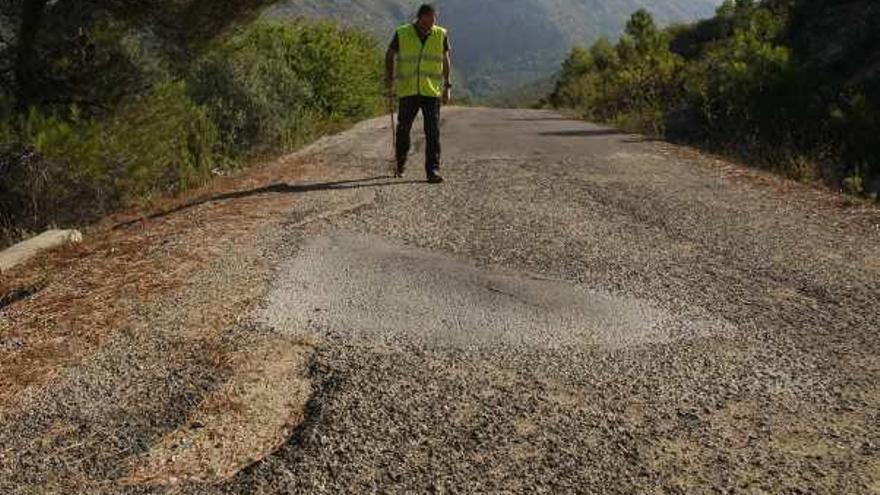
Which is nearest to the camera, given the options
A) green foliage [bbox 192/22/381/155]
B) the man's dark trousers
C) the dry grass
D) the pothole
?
the dry grass

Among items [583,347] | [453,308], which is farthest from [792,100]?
[583,347]

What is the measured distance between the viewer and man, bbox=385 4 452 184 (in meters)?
8.01

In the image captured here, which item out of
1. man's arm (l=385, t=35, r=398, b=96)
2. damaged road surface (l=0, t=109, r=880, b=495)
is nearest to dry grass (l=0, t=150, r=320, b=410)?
damaged road surface (l=0, t=109, r=880, b=495)

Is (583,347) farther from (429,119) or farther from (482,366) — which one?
(429,119)

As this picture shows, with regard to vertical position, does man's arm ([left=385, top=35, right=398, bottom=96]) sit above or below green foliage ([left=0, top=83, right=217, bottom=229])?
above

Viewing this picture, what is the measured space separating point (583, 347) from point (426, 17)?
5.17m

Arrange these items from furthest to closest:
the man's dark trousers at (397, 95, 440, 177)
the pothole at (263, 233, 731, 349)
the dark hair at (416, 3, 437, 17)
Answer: the man's dark trousers at (397, 95, 440, 177)
the dark hair at (416, 3, 437, 17)
the pothole at (263, 233, 731, 349)

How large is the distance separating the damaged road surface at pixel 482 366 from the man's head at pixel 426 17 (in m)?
2.54

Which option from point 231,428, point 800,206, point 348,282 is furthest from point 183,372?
point 800,206

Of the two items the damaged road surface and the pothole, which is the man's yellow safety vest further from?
the pothole

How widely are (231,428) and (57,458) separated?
631mm

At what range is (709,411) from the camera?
3.04m

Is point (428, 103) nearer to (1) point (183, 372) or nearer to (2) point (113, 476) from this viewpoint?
(1) point (183, 372)

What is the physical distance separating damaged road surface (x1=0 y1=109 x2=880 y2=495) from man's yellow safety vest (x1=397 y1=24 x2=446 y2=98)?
2159 mm
